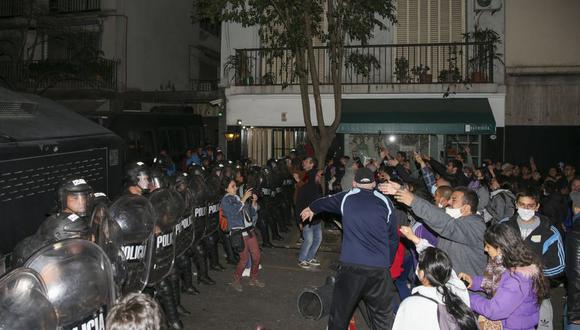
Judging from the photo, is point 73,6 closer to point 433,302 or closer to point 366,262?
point 366,262

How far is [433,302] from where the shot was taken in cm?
351

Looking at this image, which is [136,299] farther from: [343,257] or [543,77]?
[543,77]

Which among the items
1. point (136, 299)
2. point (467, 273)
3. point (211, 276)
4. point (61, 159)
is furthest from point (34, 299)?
point (211, 276)

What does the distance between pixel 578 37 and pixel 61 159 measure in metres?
14.9

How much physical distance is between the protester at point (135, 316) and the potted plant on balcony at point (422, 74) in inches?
600

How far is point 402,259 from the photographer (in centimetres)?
652

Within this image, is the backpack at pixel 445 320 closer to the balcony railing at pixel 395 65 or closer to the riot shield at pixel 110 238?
the riot shield at pixel 110 238

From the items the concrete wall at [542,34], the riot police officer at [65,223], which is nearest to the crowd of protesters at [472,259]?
the riot police officer at [65,223]

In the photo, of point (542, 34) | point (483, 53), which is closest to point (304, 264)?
point (483, 53)

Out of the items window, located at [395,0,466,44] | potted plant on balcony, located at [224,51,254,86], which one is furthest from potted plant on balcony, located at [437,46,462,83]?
potted plant on balcony, located at [224,51,254,86]

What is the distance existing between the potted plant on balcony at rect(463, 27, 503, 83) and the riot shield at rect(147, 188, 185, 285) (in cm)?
1290

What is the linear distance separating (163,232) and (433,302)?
3.22m

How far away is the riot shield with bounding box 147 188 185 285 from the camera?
5633 mm

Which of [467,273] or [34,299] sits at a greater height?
[34,299]
